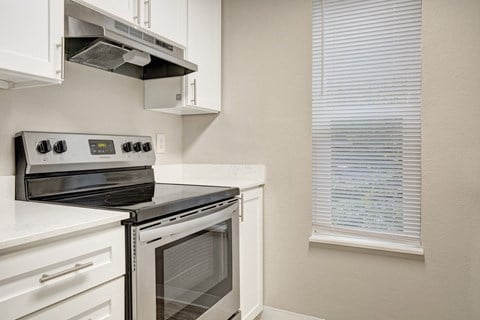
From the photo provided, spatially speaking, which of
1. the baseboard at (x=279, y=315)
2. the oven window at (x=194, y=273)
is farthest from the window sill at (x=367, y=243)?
the oven window at (x=194, y=273)

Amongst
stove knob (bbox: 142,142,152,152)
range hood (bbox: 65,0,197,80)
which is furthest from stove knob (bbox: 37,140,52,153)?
stove knob (bbox: 142,142,152,152)

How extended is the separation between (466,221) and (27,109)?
6.78 ft

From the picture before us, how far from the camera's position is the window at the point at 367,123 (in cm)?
176

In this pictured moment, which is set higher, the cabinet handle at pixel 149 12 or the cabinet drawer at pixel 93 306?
the cabinet handle at pixel 149 12

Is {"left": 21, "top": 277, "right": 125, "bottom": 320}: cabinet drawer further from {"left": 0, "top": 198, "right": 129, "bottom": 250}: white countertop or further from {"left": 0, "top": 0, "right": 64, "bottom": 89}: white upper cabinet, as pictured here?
{"left": 0, "top": 0, "right": 64, "bottom": 89}: white upper cabinet

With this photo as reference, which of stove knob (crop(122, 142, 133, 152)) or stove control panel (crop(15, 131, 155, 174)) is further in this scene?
stove knob (crop(122, 142, 133, 152))

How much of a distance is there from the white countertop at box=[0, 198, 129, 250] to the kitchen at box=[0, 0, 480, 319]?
0.33 meters

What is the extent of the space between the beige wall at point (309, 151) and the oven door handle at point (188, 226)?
528 millimetres

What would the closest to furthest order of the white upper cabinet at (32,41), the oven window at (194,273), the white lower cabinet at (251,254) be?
the white upper cabinet at (32,41), the oven window at (194,273), the white lower cabinet at (251,254)

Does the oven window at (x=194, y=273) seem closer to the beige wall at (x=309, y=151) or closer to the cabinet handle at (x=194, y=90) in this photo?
the beige wall at (x=309, y=151)

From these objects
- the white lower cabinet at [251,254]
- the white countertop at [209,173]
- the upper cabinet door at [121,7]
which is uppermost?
the upper cabinet door at [121,7]

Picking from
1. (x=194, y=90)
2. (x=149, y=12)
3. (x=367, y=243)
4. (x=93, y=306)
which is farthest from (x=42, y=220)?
(x=367, y=243)

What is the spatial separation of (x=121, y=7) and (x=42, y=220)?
98 centimetres

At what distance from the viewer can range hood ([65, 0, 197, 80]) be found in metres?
1.32
